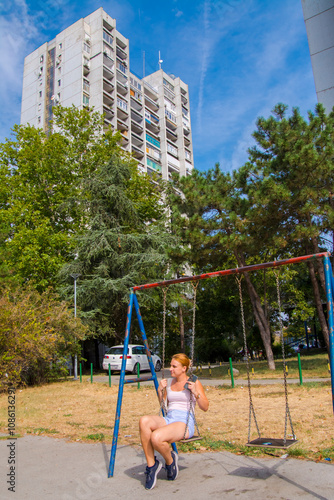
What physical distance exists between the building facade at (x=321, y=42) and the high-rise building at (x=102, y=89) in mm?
43654

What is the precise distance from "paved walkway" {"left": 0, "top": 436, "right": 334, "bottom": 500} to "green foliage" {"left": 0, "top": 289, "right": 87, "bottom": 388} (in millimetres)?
7637

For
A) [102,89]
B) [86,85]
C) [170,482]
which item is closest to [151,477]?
[170,482]

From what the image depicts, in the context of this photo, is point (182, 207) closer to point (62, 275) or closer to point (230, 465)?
point (62, 275)

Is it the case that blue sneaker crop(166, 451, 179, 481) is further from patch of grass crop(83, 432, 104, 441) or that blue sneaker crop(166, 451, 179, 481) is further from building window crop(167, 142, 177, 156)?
building window crop(167, 142, 177, 156)

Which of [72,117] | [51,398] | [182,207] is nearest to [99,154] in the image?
[72,117]

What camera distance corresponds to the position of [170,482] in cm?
399

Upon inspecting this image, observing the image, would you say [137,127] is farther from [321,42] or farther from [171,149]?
[321,42]

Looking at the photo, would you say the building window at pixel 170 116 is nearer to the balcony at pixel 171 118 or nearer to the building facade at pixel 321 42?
the balcony at pixel 171 118

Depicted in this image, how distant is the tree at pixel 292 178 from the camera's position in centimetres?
1435

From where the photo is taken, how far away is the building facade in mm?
11594

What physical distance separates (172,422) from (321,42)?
1196cm

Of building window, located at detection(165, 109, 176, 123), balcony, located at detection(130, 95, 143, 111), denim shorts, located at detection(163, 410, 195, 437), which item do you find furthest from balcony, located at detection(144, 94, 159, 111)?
denim shorts, located at detection(163, 410, 195, 437)

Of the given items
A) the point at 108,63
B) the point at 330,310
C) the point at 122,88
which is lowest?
the point at 330,310

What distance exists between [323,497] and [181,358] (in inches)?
70.5
